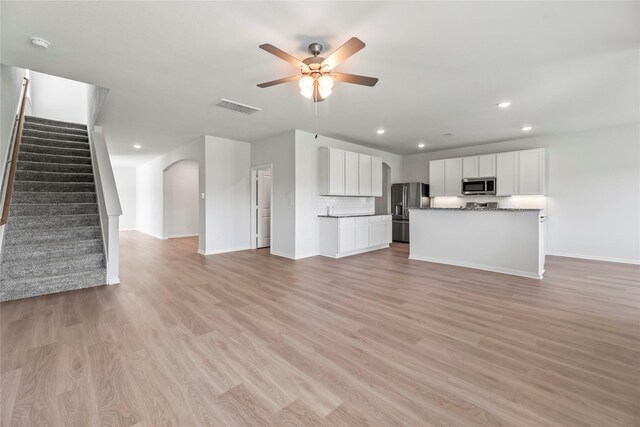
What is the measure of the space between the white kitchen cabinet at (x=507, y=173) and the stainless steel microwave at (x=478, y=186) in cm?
12

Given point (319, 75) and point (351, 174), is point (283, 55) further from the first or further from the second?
point (351, 174)

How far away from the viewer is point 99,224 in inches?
Result: 173

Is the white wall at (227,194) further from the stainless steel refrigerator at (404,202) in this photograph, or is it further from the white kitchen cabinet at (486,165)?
the white kitchen cabinet at (486,165)

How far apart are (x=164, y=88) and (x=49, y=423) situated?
3642mm

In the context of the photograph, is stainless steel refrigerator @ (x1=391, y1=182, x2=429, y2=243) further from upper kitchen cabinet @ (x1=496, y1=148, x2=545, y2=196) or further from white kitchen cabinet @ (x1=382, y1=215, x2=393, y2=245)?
upper kitchen cabinet @ (x1=496, y1=148, x2=545, y2=196)

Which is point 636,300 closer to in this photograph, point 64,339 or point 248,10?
point 248,10

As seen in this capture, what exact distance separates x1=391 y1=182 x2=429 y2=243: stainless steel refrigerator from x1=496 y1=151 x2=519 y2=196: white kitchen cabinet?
188cm

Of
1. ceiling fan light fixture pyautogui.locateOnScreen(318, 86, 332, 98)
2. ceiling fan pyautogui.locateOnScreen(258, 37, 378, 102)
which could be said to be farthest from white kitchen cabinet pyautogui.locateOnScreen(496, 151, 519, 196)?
ceiling fan light fixture pyautogui.locateOnScreen(318, 86, 332, 98)

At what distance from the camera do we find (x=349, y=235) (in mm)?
6102

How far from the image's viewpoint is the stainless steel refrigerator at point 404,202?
786cm

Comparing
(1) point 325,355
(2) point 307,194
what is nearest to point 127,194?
(2) point 307,194

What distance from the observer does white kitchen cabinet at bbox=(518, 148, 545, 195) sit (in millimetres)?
6012

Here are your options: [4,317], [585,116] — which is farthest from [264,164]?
[585,116]

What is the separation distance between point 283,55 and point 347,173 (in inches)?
165
